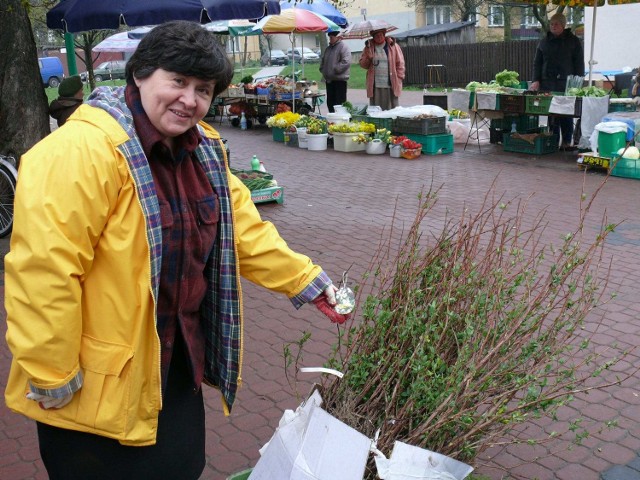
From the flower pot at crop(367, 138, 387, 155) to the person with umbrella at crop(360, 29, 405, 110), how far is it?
228 centimetres

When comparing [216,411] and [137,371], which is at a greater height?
[137,371]

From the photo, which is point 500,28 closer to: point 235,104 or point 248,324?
point 235,104

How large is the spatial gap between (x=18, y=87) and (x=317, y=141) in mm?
6759

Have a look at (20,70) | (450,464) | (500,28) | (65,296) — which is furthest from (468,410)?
(500,28)

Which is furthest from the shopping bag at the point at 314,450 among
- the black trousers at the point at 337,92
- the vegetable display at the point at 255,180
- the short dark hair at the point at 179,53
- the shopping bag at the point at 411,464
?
the black trousers at the point at 337,92

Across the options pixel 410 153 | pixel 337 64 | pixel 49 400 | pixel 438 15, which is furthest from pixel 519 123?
pixel 438 15

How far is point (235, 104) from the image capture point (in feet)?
57.5

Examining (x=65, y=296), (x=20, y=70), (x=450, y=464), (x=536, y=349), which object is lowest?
(x=450, y=464)

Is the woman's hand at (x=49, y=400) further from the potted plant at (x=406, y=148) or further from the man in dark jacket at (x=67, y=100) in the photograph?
the potted plant at (x=406, y=148)

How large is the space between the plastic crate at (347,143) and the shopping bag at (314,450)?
10.7m

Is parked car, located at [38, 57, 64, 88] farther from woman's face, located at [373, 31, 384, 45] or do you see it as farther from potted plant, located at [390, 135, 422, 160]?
potted plant, located at [390, 135, 422, 160]

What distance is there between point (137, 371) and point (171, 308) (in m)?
0.21

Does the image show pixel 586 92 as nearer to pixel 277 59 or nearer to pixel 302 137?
pixel 302 137

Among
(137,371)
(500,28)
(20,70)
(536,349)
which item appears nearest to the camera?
(137,371)
